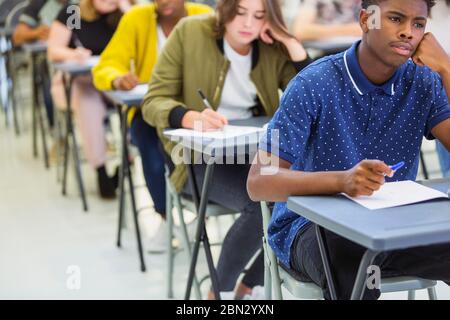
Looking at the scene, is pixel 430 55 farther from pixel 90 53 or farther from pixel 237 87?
pixel 90 53

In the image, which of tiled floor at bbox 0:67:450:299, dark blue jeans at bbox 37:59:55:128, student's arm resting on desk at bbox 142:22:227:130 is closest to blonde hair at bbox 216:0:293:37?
student's arm resting on desk at bbox 142:22:227:130

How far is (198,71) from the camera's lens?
275 centimetres

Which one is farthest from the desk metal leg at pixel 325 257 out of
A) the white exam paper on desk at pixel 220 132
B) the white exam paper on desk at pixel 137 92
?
the white exam paper on desk at pixel 137 92

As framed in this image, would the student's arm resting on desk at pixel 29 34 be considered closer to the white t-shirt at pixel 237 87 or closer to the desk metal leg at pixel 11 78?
the desk metal leg at pixel 11 78

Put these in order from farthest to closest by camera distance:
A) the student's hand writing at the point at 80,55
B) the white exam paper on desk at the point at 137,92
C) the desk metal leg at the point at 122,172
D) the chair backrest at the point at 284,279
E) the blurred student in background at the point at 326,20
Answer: the blurred student in background at the point at 326,20 → the student's hand writing at the point at 80,55 → the desk metal leg at the point at 122,172 → the white exam paper on desk at the point at 137,92 → the chair backrest at the point at 284,279

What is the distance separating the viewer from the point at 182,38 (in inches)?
109

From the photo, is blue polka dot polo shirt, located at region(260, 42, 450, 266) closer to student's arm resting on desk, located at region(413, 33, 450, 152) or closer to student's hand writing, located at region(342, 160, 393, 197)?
student's arm resting on desk, located at region(413, 33, 450, 152)

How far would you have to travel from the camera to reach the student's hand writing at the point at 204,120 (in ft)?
7.98

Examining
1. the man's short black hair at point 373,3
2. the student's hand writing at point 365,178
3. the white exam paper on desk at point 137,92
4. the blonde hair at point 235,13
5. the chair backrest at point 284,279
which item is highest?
the man's short black hair at point 373,3

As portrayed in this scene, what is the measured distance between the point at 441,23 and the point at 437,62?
104 cm

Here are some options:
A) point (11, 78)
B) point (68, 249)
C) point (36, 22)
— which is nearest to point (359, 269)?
point (68, 249)

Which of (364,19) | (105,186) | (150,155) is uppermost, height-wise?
(364,19)

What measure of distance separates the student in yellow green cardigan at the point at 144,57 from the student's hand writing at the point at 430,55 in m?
1.54
